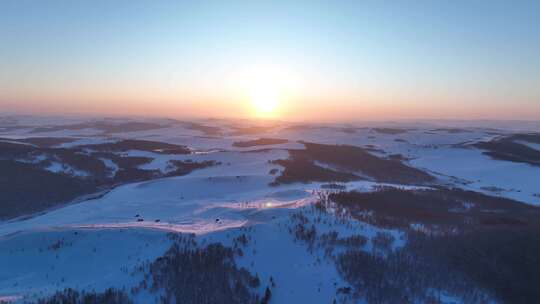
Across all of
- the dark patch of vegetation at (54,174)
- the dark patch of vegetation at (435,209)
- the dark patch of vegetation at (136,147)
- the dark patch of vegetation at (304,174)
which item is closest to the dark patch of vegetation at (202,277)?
the dark patch of vegetation at (435,209)

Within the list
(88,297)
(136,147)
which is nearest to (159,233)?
(88,297)

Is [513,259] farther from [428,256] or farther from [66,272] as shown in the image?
[66,272]

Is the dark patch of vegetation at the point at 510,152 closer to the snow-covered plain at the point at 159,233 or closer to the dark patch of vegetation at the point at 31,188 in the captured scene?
the snow-covered plain at the point at 159,233

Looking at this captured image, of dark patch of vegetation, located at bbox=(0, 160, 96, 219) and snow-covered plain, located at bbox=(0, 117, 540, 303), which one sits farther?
dark patch of vegetation, located at bbox=(0, 160, 96, 219)

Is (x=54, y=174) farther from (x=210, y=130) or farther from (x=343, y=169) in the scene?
(x=210, y=130)

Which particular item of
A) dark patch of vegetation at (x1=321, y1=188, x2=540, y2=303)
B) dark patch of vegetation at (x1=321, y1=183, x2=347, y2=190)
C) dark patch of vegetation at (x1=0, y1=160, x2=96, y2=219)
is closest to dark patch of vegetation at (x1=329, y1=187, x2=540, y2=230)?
dark patch of vegetation at (x1=321, y1=188, x2=540, y2=303)

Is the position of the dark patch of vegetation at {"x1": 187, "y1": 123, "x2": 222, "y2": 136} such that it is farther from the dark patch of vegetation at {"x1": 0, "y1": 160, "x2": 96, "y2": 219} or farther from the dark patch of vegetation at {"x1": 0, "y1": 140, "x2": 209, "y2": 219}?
the dark patch of vegetation at {"x1": 0, "y1": 160, "x2": 96, "y2": 219}
